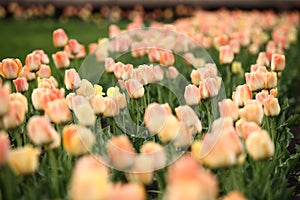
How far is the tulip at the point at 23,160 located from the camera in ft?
6.52

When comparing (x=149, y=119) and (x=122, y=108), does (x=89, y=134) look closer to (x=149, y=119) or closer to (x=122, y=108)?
(x=149, y=119)

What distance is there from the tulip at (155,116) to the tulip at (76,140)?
0.87ft

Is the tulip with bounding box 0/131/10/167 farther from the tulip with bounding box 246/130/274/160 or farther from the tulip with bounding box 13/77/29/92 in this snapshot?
the tulip with bounding box 13/77/29/92

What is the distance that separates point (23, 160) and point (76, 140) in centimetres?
21

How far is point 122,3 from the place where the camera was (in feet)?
53.6

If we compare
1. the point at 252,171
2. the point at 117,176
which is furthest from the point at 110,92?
the point at 252,171

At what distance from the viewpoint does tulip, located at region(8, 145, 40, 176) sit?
1.99m

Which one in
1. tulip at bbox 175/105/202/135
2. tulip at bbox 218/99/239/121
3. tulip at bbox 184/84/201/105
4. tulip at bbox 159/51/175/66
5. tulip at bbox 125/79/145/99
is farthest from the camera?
tulip at bbox 159/51/175/66

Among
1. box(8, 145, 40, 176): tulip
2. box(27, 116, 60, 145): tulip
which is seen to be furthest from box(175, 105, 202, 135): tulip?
box(8, 145, 40, 176): tulip

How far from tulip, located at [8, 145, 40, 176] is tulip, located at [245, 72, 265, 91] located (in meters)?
1.54

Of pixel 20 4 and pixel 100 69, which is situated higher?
pixel 20 4

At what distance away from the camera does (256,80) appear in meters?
3.18

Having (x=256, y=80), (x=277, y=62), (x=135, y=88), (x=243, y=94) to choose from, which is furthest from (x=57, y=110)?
(x=277, y=62)

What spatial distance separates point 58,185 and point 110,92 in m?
0.90
